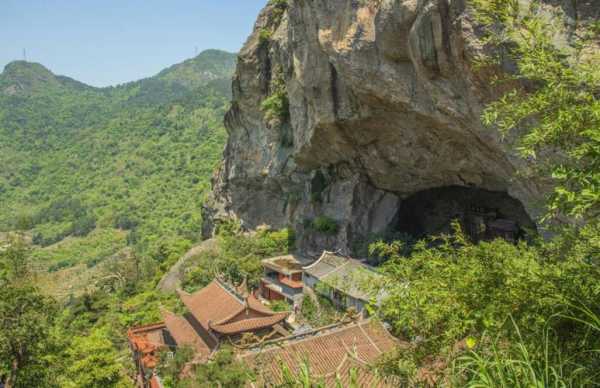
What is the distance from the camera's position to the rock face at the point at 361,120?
13.9 m

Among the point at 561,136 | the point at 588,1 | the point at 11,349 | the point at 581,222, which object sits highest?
the point at 588,1

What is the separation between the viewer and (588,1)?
1061cm

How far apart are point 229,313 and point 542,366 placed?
13.4 meters

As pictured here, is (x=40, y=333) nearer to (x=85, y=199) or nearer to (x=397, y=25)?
(x=397, y=25)

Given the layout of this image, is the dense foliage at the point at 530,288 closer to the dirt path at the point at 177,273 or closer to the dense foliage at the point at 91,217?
the dense foliage at the point at 91,217

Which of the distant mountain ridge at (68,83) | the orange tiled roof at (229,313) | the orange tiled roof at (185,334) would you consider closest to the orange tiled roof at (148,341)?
the orange tiled roof at (185,334)

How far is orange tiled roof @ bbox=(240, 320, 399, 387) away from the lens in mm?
10516

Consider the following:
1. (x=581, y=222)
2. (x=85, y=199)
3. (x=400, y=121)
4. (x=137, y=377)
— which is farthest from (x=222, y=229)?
(x=85, y=199)

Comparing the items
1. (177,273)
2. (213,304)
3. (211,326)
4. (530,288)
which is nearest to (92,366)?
(211,326)

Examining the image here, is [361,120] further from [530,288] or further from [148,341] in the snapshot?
[530,288]

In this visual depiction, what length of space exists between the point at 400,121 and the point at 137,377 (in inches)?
522

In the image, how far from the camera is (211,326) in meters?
15.6

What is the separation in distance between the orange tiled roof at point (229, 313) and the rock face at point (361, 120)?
8.02 meters

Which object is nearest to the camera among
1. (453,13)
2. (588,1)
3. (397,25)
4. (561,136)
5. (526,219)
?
(561,136)
